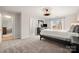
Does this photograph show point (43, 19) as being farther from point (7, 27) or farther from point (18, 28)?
point (7, 27)

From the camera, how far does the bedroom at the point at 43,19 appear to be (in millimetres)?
2199

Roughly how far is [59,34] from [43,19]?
515 mm

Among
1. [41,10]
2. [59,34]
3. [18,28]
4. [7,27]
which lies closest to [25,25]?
[18,28]

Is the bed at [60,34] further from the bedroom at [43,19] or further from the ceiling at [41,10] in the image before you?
the ceiling at [41,10]

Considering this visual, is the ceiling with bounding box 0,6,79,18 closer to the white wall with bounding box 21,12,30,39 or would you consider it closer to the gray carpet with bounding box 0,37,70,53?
the white wall with bounding box 21,12,30,39

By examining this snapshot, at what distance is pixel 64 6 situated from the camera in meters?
2.19

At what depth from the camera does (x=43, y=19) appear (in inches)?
91.4

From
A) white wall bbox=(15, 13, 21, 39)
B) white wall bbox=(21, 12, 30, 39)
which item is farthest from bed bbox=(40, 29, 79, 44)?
white wall bbox=(15, 13, 21, 39)

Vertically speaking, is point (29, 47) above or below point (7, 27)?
below
